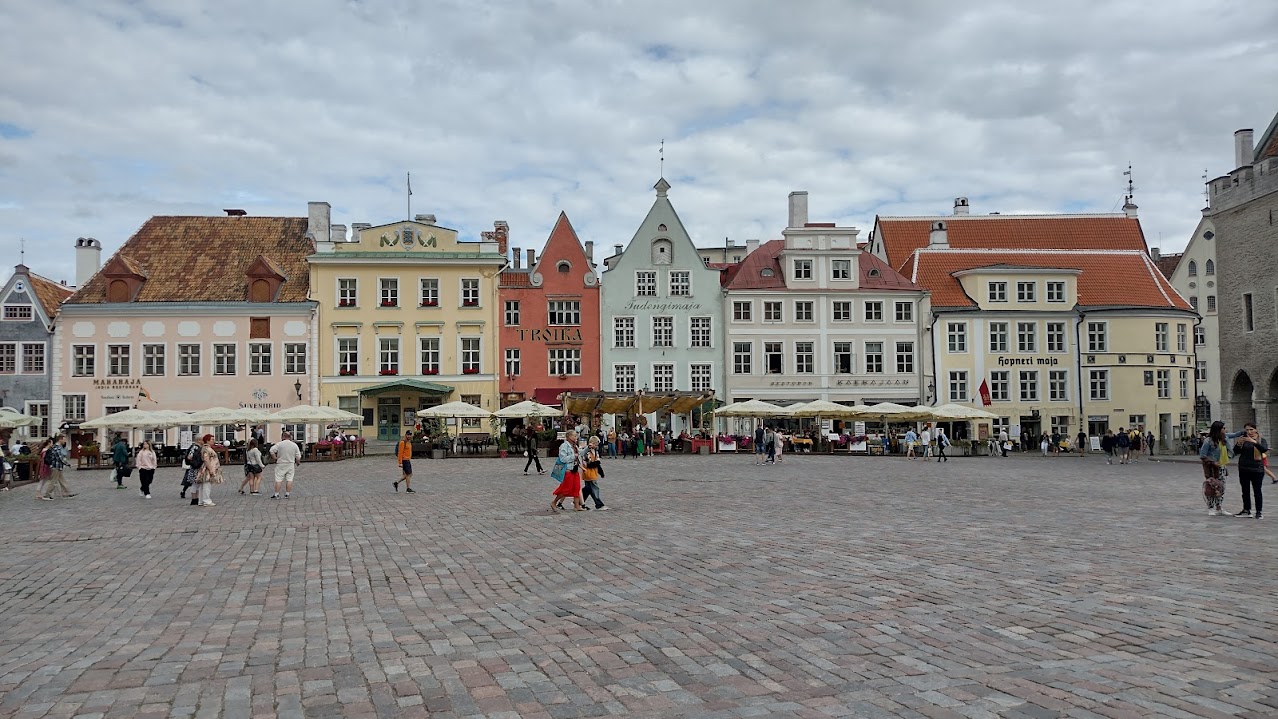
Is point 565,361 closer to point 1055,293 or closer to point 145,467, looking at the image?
point 1055,293

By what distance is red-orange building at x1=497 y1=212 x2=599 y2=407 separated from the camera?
4959 centimetres

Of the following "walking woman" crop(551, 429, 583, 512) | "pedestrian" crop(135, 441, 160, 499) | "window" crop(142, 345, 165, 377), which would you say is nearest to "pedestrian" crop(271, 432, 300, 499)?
"pedestrian" crop(135, 441, 160, 499)

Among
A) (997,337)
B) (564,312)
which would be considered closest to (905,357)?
(997,337)

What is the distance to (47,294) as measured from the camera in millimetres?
47094

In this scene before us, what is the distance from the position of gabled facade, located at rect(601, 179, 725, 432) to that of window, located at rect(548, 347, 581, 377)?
4.65 feet

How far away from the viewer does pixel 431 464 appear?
112 ft

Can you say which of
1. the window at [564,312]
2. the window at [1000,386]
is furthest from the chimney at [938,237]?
the window at [564,312]

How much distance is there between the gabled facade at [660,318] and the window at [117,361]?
889 inches

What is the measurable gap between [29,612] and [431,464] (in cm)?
2550

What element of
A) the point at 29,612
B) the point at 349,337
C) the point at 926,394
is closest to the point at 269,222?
the point at 349,337

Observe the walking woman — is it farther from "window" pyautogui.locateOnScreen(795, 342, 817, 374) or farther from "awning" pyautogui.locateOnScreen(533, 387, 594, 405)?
"window" pyautogui.locateOnScreen(795, 342, 817, 374)

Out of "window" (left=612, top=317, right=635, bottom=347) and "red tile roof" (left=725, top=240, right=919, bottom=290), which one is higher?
"red tile roof" (left=725, top=240, right=919, bottom=290)

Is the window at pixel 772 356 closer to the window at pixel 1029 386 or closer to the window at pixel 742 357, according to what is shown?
the window at pixel 742 357

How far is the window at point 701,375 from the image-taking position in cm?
5041
